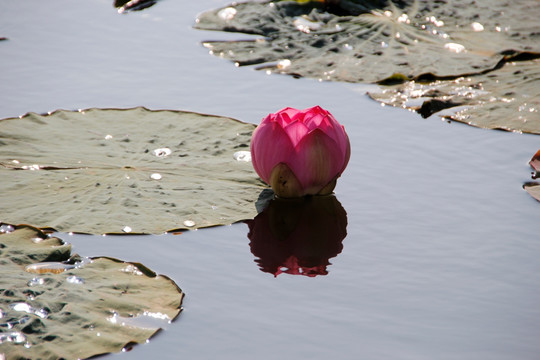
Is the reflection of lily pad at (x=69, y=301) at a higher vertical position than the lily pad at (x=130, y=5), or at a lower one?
higher

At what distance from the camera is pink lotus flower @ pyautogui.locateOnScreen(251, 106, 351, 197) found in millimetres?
1955

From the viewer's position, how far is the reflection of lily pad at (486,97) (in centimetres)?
252

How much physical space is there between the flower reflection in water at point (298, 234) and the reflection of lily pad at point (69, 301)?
0.28m

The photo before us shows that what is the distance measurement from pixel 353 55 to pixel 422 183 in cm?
107

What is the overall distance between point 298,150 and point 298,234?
0.22 metres

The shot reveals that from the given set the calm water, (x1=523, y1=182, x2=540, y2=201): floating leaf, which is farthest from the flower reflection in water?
(x1=523, y1=182, x2=540, y2=201): floating leaf

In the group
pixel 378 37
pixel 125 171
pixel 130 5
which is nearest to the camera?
pixel 125 171

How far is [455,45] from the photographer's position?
3.16 meters

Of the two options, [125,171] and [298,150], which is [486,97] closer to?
[298,150]

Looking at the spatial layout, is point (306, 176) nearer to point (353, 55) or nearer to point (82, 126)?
point (82, 126)

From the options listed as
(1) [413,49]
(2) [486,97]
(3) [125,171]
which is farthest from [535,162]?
(3) [125,171]

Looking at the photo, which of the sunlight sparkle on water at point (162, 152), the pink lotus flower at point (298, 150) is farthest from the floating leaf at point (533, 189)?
the sunlight sparkle on water at point (162, 152)

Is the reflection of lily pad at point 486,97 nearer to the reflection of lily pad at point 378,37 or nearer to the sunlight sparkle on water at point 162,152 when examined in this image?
the reflection of lily pad at point 378,37

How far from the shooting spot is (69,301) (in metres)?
1.49
